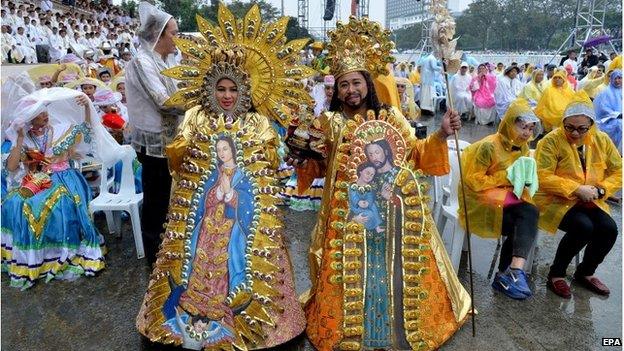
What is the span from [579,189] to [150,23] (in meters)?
3.38

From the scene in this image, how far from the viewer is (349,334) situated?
286cm

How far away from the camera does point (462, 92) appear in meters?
14.2

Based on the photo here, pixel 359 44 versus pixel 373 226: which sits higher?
pixel 359 44

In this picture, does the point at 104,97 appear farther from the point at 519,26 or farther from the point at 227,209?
the point at 519,26

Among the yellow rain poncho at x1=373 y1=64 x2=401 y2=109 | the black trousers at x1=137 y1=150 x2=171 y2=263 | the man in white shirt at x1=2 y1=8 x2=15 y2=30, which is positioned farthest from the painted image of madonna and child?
the man in white shirt at x1=2 y1=8 x2=15 y2=30

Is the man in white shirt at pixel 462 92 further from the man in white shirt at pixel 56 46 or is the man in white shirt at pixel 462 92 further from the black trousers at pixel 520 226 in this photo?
the man in white shirt at pixel 56 46

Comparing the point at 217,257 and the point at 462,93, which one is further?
the point at 462,93

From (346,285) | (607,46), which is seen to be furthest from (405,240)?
(607,46)

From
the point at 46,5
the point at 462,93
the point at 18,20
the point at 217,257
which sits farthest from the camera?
the point at 46,5

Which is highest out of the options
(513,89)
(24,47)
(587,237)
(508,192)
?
(24,47)

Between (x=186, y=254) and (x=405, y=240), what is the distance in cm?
126

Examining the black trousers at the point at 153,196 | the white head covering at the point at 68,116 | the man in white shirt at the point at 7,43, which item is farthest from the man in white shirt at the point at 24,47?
the black trousers at the point at 153,196

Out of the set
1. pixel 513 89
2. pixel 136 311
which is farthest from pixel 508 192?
pixel 513 89

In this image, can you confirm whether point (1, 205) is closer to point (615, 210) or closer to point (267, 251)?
point (267, 251)
